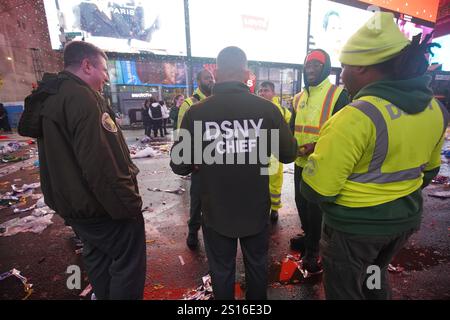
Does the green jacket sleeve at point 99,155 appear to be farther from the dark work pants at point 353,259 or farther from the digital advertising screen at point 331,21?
the digital advertising screen at point 331,21

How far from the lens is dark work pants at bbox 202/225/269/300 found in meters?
1.89

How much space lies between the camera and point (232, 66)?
176 centimetres

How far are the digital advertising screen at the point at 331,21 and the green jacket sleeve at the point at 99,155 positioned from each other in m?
18.1

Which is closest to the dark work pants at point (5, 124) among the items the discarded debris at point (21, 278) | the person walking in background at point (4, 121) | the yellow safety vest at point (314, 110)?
the person walking in background at point (4, 121)

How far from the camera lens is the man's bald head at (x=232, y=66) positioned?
5.78 ft

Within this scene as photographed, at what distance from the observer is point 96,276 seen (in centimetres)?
195

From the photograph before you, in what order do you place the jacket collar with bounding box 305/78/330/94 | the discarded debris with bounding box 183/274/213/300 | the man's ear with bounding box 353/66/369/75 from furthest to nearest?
1. the jacket collar with bounding box 305/78/330/94
2. the discarded debris with bounding box 183/274/213/300
3. the man's ear with bounding box 353/66/369/75

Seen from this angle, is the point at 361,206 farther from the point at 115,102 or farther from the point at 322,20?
the point at 115,102

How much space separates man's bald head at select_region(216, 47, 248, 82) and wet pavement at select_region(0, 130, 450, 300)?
6.66 feet

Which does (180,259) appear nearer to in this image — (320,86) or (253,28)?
(320,86)

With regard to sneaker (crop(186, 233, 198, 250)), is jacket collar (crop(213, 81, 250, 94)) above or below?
above

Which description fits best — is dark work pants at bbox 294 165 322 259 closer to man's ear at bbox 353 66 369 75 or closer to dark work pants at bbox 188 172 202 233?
dark work pants at bbox 188 172 202 233

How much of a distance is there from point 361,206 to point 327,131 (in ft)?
1.50

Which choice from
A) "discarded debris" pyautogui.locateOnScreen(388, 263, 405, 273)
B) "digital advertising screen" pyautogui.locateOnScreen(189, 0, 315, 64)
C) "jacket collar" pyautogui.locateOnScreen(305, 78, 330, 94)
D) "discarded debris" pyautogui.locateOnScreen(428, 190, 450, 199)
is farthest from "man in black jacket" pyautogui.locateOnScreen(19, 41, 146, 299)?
"digital advertising screen" pyautogui.locateOnScreen(189, 0, 315, 64)
